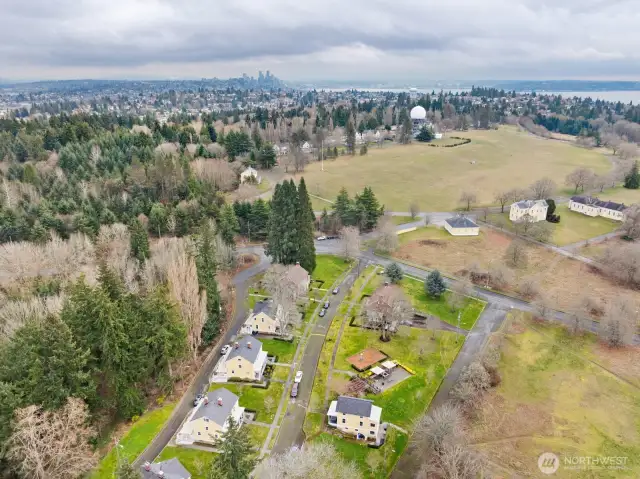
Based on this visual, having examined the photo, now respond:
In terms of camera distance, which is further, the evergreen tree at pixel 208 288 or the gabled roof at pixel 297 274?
the gabled roof at pixel 297 274

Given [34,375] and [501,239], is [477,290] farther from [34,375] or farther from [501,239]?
[34,375]

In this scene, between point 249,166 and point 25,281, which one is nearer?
point 25,281

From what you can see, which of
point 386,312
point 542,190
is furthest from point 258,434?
point 542,190

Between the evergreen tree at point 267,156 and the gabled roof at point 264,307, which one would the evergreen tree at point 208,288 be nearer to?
the gabled roof at point 264,307

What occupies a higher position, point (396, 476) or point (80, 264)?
point (80, 264)

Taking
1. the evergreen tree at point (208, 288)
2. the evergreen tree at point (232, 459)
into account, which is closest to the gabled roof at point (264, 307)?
the evergreen tree at point (208, 288)

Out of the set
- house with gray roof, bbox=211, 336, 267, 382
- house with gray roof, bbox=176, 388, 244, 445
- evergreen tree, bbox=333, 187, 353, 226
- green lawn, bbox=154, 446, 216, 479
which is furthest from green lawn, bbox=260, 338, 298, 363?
evergreen tree, bbox=333, 187, 353, 226

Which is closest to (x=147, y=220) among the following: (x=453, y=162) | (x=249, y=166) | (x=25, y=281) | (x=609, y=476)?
(x=25, y=281)
